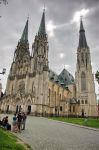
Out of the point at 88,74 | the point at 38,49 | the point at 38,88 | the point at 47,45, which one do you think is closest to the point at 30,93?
the point at 38,88

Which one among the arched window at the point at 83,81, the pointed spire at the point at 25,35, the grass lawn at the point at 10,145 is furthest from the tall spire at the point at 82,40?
the grass lawn at the point at 10,145

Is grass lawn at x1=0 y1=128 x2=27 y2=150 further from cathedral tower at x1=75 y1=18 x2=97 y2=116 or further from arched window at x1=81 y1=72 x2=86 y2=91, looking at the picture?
arched window at x1=81 y1=72 x2=86 y2=91

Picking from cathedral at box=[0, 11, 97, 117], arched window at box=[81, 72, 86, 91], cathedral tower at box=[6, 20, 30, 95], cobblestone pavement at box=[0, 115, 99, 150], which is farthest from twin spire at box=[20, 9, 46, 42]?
cobblestone pavement at box=[0, 115, 99, 150]

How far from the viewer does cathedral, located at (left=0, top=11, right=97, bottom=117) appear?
52531mm

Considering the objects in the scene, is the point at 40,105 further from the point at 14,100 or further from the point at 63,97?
the point at 63,97

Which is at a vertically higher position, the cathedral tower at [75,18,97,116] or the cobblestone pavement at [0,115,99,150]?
the cathedral tower at [75,18,97,116]

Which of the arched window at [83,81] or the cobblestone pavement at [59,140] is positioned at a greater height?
the arched window at [83,81]

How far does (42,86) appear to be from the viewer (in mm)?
53062

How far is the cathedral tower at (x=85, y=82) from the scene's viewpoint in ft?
220

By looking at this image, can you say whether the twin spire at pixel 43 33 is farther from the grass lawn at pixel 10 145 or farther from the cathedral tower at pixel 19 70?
the grass lawn at pixel 10 145

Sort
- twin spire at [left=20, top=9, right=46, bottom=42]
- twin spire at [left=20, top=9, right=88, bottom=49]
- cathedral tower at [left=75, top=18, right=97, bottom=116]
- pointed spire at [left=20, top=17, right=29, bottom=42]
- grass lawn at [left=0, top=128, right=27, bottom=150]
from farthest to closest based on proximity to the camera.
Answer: pointed spire at [left=20, top=17, right=29, bottom=42], twin spire at [left=20, top=9, right=88, bottom=49], twin spire at [left=20, top=9, right=46, bottom=42], cathedral tower at [left=75, top=18, right=97, bottom=116], grass lawn at [left=0, top=128, right=27, bottom=150]

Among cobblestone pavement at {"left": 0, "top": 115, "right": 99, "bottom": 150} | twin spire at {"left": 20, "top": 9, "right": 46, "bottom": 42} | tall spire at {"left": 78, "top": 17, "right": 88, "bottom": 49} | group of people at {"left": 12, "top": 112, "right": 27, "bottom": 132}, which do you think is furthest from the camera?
tall spire at {"left": 78, "top": 17, "right": 88, "bottom": 49}

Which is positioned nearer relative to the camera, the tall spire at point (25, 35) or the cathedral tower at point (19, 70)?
the cathedral tower at point (19, 70)

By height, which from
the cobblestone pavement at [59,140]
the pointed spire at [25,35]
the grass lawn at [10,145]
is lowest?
the cobblestone pavement at [59,140]
